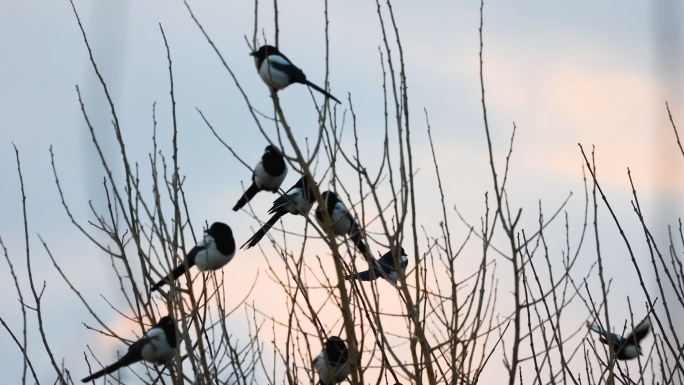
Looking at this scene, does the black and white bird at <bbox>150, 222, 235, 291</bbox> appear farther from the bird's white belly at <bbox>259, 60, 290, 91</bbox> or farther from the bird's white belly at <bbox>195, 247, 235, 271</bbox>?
the bird's white belly at <bbox>259, 60, 290, 91</bbox>

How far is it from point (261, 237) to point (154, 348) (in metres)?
2.05

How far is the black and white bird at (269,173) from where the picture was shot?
727 cm

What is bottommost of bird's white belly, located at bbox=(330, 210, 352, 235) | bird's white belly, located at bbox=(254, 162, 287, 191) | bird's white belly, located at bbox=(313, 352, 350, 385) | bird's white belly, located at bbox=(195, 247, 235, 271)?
bird's white belly, located at bbox=(313, 352, 350, 385)

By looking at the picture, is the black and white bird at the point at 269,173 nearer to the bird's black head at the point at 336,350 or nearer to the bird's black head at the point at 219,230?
the bird's black head at the point at 219,230

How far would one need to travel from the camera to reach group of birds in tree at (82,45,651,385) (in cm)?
498

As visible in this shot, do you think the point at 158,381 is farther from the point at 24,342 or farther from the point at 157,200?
the point at 157,200

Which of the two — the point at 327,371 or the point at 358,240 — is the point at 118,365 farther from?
the point at 358,240

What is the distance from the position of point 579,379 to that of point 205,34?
306cm

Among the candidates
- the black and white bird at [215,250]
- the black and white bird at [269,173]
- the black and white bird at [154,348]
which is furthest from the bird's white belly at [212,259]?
the black and white bird at [269,173]

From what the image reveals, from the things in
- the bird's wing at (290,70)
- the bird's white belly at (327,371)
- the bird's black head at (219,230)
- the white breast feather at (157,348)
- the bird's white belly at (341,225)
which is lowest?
the white breast feather at (157,348)

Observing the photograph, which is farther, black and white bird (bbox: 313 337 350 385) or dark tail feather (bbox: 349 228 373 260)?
black and white bird (bbox: 313 337 350 385)

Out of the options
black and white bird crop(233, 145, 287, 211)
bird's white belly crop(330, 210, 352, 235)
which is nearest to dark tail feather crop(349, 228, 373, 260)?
bird's white belly crop(330, 210, 352, 235)

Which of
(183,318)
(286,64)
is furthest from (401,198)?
(286,64)

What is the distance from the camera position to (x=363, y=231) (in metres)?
4.75
